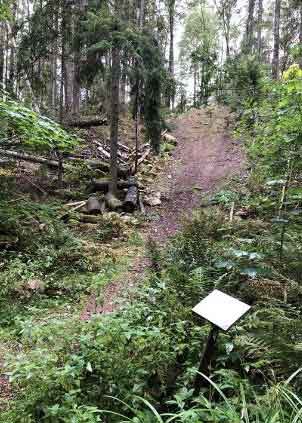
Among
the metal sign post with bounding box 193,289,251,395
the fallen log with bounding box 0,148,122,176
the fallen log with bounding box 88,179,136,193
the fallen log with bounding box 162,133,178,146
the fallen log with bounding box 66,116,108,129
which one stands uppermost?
the fallen log with bounding box 66,116,108,129

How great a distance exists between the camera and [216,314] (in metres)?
2.76

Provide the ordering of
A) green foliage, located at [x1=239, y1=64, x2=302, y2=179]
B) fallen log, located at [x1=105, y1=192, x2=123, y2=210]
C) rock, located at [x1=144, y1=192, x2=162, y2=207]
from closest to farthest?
green foliage, located at [x1=239, y1=64, x2=302, y2=179], fallen log, located at [x1=105, y1=192, x2=123, y2=210], rock, located at [x1=144, y1=192, x2=162, y2=207]

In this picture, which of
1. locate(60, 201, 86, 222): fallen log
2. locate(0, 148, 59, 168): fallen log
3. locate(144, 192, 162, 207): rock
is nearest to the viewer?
locate(60, 201, 86, 222): fallen log

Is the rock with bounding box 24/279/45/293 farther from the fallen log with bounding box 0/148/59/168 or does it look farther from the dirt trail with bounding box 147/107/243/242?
the fallen log with bounding box 0/148/59/168

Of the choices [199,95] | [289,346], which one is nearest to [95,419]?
[289,346]

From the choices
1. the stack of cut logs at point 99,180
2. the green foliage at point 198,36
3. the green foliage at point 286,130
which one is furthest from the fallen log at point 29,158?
the green foliage at point 198,36

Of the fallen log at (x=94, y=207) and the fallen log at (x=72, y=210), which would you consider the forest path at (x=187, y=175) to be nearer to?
the fallen log at (x=94, y=207)

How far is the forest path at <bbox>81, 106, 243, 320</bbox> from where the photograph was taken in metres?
6.95

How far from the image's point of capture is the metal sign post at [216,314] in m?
2.68

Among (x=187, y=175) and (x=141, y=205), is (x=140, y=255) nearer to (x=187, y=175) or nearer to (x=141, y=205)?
(x=141, y=205)

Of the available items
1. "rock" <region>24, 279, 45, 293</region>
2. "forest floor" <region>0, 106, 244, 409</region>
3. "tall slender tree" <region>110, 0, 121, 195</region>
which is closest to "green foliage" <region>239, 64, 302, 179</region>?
"forest floor" <region>0, 106, 244, 409</region>

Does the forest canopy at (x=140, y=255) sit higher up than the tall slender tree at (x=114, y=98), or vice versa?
the tall slender tree at (x=114, y=98)

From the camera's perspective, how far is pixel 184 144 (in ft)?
65.0

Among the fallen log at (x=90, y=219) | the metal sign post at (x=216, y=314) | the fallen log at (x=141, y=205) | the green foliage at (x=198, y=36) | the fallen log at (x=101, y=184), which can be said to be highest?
the green foliage at (x=198, y=36)
